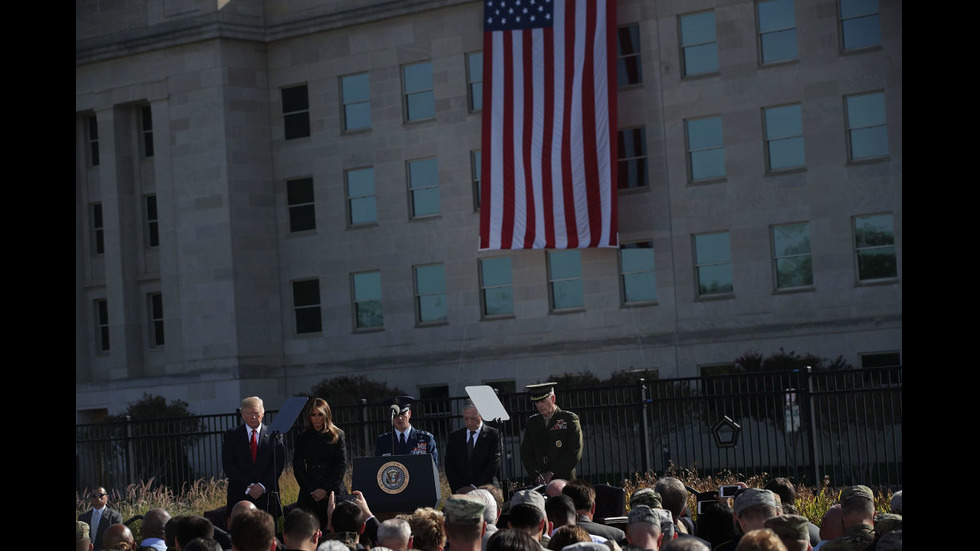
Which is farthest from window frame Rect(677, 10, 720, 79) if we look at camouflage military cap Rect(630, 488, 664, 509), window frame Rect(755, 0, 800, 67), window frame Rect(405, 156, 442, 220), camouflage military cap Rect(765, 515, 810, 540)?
camouflage military cap Rect(765, 515, 810, 540)

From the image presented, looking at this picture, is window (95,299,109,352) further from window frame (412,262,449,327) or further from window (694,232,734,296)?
window (694,232,734,296)

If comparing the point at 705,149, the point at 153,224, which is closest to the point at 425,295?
the point at 705,149

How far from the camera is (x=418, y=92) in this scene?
43.3 meters

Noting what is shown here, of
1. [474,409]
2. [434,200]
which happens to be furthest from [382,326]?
[474,409]

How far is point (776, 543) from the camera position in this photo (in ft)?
22.6

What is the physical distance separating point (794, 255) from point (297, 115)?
16811mm

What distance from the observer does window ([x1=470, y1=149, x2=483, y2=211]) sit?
4225cm

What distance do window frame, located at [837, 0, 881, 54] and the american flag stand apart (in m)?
6.21

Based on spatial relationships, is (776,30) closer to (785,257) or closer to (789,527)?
(785,257)

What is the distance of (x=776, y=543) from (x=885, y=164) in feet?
107

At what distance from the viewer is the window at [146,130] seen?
47031 mm

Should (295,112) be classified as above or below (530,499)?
above

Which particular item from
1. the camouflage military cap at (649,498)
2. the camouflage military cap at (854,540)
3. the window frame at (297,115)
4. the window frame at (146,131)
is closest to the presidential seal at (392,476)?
the camouflage military cap at (649,498)

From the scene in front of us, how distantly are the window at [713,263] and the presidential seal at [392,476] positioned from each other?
27192mm
